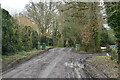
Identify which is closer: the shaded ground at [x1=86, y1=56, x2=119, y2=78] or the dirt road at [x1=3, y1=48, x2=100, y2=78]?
the shaded ground at [x1=86, y1=56, x2=119, y2=78]

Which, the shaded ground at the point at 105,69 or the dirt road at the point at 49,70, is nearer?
the shaded ground at the point at 105,69

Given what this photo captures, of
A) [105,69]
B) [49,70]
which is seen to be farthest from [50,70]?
[105,69]

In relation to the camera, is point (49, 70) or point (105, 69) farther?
point (49, 70)

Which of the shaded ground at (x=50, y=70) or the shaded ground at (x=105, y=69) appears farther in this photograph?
the shaded ground at (x=50, y=70)

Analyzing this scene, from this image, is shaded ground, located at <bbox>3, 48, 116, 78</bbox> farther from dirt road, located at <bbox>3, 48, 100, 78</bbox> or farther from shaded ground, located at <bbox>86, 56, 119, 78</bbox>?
shaded ground, located at <bbox>86, 56, 119, 78</bbox>

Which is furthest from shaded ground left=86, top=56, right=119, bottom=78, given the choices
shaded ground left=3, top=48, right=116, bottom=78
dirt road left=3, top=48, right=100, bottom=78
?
dirt road left=3, top=48, right=100, bottom=78

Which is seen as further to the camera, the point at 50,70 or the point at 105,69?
the point at 50,70

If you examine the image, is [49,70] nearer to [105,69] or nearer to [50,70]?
[50,70]

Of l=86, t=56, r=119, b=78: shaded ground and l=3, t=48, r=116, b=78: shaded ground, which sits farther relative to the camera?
l=3, t=48, r=116, b=78: shaded ground

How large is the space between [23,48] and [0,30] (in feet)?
20.8

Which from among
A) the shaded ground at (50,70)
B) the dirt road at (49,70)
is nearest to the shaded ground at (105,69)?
the shaded ground at (50,70)

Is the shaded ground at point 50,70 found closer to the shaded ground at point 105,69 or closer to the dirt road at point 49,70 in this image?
the dirt road at point 49,70

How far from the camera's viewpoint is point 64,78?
573 centimetres

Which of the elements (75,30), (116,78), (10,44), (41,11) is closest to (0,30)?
(10,44)
